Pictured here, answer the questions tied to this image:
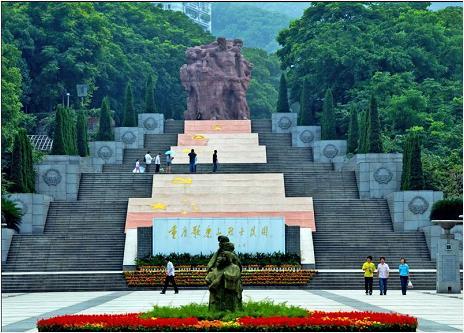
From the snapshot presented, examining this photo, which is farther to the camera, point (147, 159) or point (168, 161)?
point (147, 159)

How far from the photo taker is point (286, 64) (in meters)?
90.8

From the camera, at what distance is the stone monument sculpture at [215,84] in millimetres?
83312

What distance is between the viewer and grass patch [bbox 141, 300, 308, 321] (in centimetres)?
2478

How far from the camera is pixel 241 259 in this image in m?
47.8

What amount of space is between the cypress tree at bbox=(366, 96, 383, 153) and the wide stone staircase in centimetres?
190

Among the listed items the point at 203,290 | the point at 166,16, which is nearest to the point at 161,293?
the point at 203,290

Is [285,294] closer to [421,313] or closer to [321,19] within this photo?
[421,313]

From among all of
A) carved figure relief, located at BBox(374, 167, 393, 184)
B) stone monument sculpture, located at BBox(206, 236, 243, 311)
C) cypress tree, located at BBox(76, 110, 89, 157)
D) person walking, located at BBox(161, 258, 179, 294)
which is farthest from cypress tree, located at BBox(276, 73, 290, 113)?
stone monument sculpture, located at BBox(206, 236, 243, 311)

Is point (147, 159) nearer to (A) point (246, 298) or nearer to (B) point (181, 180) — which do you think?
(B) point (181, 180)

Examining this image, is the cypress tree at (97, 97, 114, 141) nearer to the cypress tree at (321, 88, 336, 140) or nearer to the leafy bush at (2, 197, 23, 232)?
the cypress tree at (321, 88, 336, 140)


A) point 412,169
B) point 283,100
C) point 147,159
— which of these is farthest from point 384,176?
point 283,100

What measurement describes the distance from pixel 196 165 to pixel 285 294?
25.7 meters

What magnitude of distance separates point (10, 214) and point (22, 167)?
4973 mm

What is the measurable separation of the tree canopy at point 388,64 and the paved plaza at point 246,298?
30.1m
